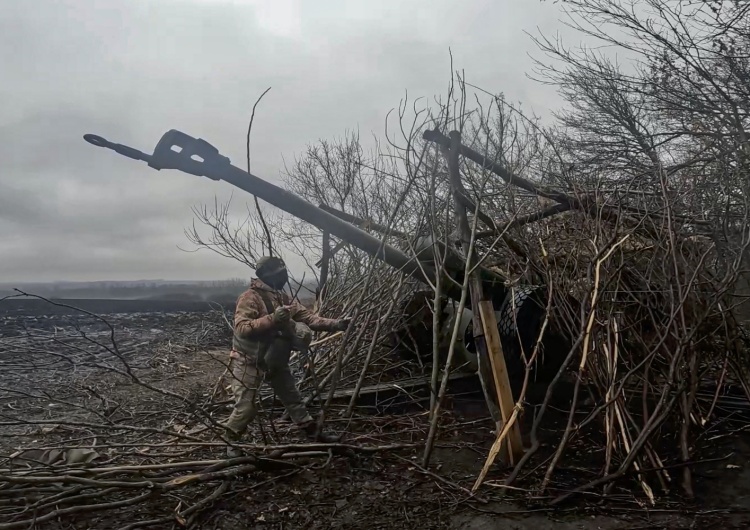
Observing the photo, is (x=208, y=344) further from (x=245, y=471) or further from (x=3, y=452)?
(x=245, y=471)

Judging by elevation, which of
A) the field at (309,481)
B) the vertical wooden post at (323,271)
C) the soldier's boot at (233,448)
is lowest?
the field at (309,481)

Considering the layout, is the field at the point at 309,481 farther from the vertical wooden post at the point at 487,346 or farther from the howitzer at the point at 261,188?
the howitzer at the point at 261,188

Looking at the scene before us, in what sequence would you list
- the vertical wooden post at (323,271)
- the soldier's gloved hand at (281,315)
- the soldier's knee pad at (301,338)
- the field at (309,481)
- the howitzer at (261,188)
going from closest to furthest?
1. the field at (309,481)
2. the howitzer at (261,188)
3. the soldier's gloved hand at (281,315)
4. the soldier's knee pad at (301,338)
5. the vertical wooden post at (323,271)

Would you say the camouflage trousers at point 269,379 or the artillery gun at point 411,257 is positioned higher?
the artillery gun at point 411,257

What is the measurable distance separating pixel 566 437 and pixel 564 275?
1.45 metres

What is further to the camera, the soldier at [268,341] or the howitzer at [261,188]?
the soldier at [268,341]

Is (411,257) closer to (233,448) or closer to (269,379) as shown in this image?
(269,379)

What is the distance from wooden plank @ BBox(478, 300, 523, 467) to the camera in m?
4.31

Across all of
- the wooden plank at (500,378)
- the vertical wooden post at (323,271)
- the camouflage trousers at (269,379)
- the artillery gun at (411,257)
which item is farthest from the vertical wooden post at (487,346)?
Result: the vertical wooden post at (323,271)

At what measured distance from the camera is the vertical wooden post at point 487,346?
4336 mm

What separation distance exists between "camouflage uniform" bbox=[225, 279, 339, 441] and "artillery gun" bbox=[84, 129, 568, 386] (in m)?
0.67

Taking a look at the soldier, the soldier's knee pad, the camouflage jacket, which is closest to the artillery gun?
the soldier

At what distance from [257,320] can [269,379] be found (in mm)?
518

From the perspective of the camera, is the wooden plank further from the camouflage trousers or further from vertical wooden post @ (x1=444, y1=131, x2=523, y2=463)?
the camouflage trousers
